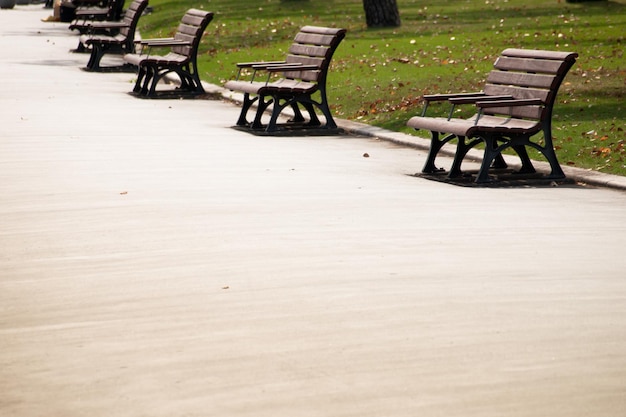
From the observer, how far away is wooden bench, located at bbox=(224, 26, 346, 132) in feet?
45.9

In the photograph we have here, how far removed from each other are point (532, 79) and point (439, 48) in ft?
39.4

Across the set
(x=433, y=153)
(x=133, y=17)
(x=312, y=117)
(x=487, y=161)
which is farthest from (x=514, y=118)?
(x=133, y=17)

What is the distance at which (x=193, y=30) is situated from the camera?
704 inches

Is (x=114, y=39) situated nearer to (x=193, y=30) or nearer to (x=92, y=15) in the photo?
(x=193, y=30)

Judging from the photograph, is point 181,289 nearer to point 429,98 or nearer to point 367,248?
point 367,248

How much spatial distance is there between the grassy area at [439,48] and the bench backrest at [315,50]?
1.01m

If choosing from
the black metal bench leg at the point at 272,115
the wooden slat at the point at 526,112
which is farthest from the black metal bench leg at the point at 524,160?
the black metal bench leg at the point at 272,115

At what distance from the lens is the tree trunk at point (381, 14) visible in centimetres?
2803

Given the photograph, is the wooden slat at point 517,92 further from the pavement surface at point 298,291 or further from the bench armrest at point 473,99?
the pavement surface at point 298,291

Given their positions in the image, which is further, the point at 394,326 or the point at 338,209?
the point at 338,209

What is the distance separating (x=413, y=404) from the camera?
4.81 m

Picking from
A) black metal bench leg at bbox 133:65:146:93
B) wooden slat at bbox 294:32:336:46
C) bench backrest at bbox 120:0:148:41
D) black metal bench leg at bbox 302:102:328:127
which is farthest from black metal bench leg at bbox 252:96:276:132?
bench backrest at bbox 120:0:148:41

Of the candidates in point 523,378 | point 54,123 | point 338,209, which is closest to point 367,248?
point 338,209

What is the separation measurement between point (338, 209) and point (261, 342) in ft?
11.0
